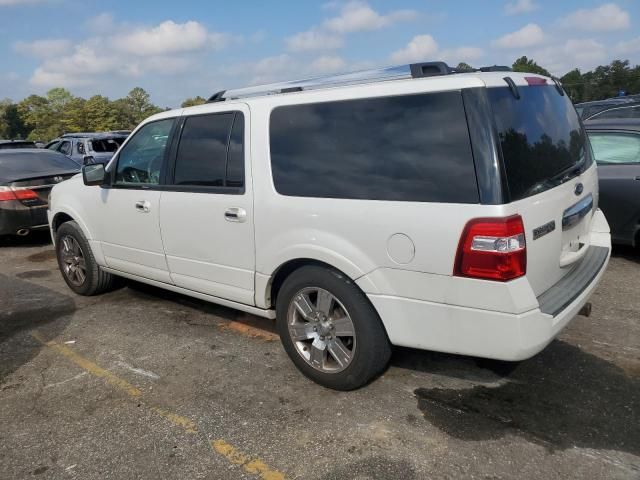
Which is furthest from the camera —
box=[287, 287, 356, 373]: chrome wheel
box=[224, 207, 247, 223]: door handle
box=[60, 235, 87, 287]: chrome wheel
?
box=[60, 235, 87, 287]: chrome wheel

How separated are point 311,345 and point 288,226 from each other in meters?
0.79

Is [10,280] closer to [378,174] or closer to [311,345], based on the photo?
[311,345]

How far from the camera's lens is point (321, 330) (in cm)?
322

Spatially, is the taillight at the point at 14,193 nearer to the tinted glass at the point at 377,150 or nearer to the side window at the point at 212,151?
the side window at the point at 212,151

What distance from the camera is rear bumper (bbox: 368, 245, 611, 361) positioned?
2564mm

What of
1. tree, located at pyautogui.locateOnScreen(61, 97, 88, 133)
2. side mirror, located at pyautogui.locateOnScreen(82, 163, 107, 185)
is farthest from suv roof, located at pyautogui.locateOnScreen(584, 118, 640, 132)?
tree, located at pyautogui.locateOnScreen(61, 97, 88, 133)

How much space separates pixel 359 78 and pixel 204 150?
1.29m

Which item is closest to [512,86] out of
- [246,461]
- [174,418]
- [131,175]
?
[246,461]

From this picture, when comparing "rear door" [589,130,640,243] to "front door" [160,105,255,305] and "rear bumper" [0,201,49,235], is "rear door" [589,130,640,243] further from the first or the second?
"rear bumper" [0,201,49,235]

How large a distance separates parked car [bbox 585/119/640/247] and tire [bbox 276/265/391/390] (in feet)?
12.6

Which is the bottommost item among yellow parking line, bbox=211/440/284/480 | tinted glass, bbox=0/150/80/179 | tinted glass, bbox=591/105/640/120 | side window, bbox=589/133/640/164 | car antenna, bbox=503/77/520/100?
yellow parking line, bbox=211/440/284/480

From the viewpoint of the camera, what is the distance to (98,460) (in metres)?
2.71

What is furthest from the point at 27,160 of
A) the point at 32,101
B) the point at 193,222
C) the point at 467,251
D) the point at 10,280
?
the point at 32,101

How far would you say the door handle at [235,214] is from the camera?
347 centimetres
